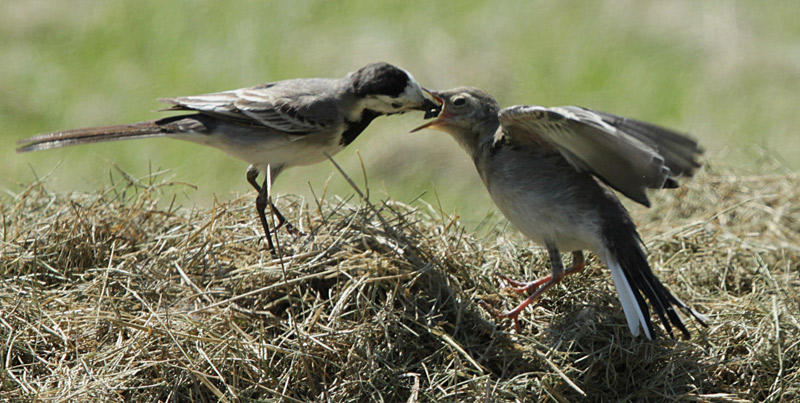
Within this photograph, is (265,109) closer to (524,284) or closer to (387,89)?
(387,89)

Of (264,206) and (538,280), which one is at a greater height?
(264,206)

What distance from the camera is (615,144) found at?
154 inches

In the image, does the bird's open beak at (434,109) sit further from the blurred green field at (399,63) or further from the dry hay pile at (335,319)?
the blurred green field at (399,63)

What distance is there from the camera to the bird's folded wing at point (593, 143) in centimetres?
382

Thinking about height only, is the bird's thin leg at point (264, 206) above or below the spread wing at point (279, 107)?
below

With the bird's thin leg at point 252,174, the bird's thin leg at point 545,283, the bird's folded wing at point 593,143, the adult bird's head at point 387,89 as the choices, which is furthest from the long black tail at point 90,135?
the bird's thin leg at point 545,283

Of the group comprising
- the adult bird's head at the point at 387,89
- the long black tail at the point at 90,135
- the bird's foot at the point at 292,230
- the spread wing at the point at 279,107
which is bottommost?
the bird's foot at the point at 292,230

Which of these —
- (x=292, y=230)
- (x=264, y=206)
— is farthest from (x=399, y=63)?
(x=292, y=230)

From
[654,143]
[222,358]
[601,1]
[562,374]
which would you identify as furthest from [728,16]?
[222,358]

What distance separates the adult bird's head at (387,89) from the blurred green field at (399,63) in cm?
274

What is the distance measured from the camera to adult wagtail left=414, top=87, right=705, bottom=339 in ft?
13.0

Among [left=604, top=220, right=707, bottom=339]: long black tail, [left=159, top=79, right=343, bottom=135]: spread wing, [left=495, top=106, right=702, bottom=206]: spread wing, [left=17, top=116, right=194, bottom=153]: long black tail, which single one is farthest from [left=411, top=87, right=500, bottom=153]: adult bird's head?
[left=17, top=116, right=194, bottom=153]: long black tail

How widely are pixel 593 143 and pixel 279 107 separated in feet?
5.72

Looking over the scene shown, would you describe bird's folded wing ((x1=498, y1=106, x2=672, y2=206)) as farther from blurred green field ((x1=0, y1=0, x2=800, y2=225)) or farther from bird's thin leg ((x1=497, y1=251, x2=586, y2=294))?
blurred green field ((x1=0, y1=0, x2=800, y2=225))
